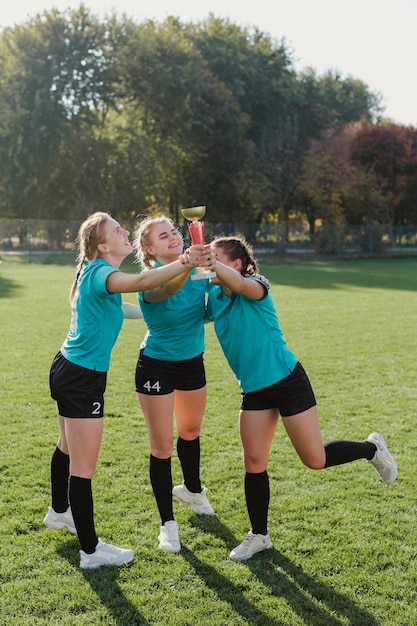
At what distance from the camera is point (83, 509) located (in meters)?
3.63

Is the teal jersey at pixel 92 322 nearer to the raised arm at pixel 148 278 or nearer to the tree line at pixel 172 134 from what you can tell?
the raised arm at pixel 148 278

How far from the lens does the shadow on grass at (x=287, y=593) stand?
A: 10.4 feet

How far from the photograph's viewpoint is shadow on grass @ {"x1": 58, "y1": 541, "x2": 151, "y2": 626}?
3170 mm

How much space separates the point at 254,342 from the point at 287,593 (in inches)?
52.9

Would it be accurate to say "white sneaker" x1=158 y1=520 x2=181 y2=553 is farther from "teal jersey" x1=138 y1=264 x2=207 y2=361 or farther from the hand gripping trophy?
the hand gripping trophy

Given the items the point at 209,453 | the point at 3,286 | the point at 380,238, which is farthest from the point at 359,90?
the point at 209,453

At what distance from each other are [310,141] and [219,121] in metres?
6.23

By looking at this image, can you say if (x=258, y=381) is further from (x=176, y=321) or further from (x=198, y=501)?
(x=198, y=501)

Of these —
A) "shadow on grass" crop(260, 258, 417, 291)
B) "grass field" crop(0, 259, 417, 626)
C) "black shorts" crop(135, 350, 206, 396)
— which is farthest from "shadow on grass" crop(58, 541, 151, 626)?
"shadow on grass" crop(260, 258, 417, 291)

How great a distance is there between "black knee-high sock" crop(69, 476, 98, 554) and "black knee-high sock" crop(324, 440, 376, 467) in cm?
143

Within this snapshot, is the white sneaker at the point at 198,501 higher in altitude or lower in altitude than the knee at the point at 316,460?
lower

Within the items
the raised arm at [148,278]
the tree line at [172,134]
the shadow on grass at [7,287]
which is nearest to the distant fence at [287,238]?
the tree line at [172,134]

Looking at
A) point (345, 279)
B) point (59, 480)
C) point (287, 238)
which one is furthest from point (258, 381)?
point (287, 238)

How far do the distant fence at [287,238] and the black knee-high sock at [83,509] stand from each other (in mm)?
31099
